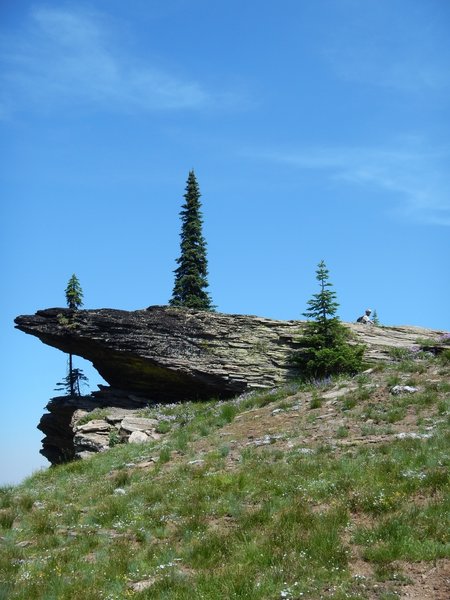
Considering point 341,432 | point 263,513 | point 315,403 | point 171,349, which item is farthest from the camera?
point 171,349

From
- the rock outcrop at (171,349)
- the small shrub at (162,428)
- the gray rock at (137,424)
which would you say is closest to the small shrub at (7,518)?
the small shrub at (162,428)

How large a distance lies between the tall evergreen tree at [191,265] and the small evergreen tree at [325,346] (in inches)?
583

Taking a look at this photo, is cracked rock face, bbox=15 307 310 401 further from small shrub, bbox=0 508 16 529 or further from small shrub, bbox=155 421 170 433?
small shrub, bbox=0 508 16 529

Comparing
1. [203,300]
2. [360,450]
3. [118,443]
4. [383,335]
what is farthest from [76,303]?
[360,450]

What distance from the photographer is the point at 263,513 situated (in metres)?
10.8

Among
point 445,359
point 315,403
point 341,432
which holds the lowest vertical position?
point 341,432

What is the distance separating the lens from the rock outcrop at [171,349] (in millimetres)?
25781

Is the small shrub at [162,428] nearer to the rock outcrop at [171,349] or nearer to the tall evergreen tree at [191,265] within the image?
the rock outcrop at [171,349]

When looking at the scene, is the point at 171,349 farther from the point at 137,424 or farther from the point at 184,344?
the point at 137,424

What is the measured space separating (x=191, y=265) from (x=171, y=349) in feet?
51.7

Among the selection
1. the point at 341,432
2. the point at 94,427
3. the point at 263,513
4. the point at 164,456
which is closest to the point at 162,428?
the point at 94,427

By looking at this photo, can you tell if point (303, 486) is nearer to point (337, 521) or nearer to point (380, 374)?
point (337, 521)

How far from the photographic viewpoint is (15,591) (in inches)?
372

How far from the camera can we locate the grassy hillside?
8.67 m
